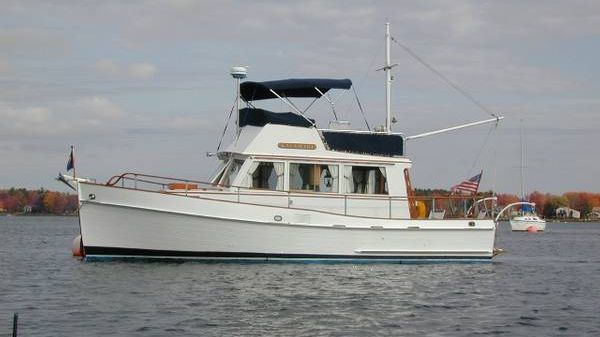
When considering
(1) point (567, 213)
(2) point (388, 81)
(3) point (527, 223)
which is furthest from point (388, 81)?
(1) point (567, 213)

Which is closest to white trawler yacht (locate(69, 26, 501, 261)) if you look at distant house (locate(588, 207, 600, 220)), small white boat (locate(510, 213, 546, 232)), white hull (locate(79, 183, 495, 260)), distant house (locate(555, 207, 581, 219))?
white hull (locate(79, 183, 495, 260))

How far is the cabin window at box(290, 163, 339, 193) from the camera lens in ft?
91.2

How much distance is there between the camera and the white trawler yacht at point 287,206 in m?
25.5

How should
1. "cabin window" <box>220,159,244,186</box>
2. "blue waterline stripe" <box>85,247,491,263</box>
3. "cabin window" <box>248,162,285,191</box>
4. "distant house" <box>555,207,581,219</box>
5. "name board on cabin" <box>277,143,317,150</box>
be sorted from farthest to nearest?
"distant house" <box>555,207,581,219</box>, "cabin window" <box>220,159,244,186</box>, "name board on cabin" <box>277,143,317,150</box>, "cabin window" <box>248,162,285,191</box>, "blue waterline stripe" <box>85,247,491,263</box>

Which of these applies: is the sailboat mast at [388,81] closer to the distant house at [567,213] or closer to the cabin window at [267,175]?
the cabin window at [267,175]

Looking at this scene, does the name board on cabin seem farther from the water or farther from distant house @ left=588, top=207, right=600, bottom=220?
distant house @ left=588, top=207, right=600, bottom=220

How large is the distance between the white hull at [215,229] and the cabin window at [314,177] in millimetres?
1683

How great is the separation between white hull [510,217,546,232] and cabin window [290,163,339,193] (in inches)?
2700

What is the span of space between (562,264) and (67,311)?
22.2 metres

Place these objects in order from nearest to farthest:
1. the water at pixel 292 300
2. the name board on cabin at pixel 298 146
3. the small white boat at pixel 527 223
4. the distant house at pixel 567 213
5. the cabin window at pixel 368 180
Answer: the water at pixel 292 300, the name board on cabin at pixel 298 146, the cabin window at pixel 368 180, the small white boat at pixel 527 223, the distant house at pixel 567 213

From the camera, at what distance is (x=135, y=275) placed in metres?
23.6

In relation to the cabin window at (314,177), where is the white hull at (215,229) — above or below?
below

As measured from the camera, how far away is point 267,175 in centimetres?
2775

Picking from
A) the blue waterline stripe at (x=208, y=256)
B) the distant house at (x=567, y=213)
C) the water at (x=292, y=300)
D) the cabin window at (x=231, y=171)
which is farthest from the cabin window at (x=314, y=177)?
the distant house at (x=567, y=213)
